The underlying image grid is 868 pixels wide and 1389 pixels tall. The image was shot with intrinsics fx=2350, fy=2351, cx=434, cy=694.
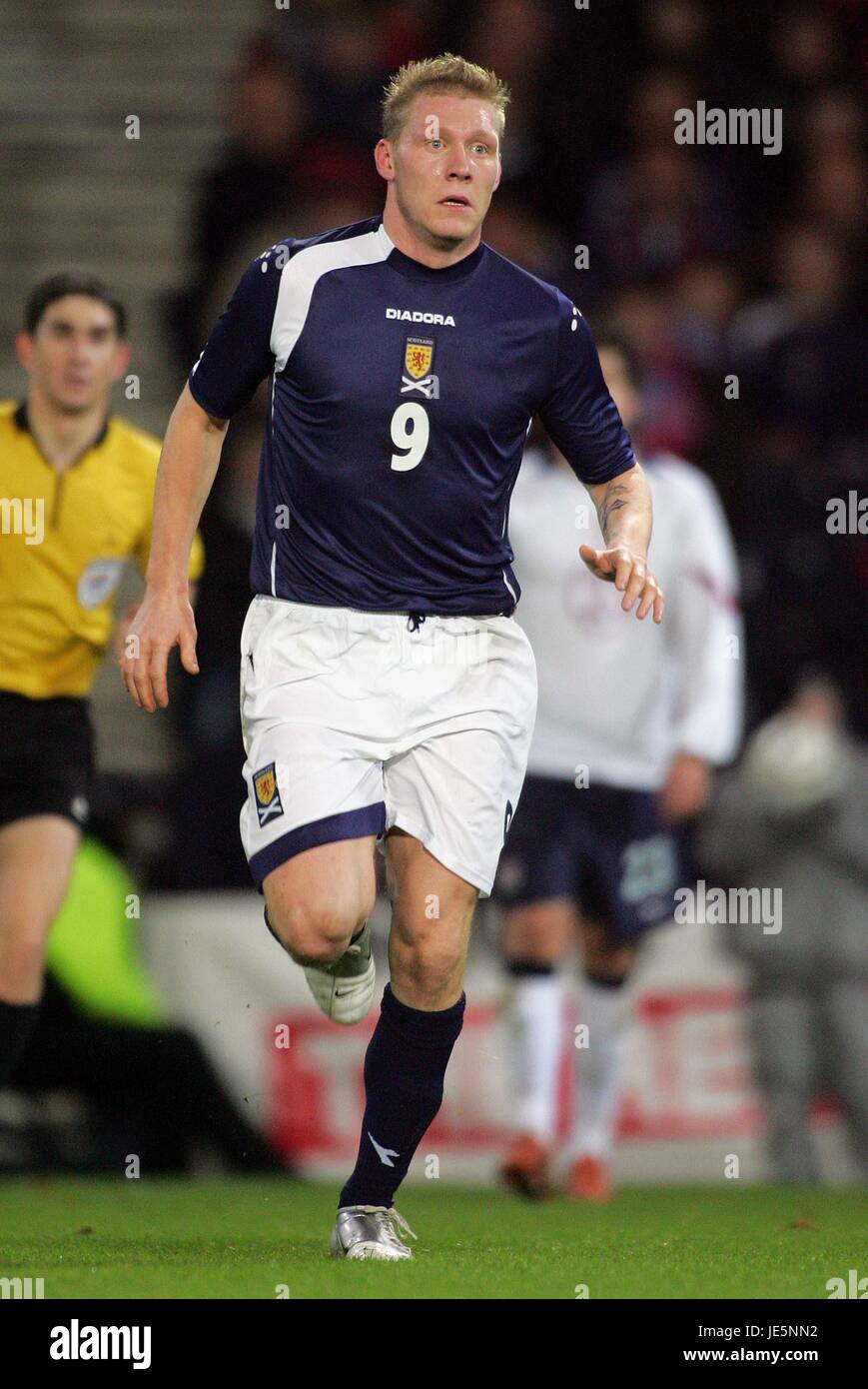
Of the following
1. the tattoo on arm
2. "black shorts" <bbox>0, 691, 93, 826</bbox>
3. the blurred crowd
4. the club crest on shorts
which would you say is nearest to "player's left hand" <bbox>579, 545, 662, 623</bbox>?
the tattoo on arm

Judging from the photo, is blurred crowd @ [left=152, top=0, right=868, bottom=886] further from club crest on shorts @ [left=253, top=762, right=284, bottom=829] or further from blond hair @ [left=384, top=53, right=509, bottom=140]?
blond hair @ [left=384, top=53, right=509, bottom=140]

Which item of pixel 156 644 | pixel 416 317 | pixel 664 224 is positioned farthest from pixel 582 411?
pixel 664 224

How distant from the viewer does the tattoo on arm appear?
5180 millimetres

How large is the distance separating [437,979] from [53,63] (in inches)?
317

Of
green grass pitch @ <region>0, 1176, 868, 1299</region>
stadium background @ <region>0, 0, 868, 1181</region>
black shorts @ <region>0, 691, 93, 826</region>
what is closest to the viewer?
green grass pitch @ <region>0, 1176, 868, 1299</region>

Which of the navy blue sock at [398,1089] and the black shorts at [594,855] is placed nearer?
the navy blue sock at [398,1089]

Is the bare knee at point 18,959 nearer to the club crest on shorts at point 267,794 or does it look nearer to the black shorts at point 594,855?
the club crest on shorts at point 267,794

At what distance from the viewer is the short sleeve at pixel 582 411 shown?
513 centimetres

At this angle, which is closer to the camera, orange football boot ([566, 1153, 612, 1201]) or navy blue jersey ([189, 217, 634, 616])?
navy blue jersey ([189, 217, 634, 616])

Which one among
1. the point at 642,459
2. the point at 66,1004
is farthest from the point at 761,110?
the point at 66,1004

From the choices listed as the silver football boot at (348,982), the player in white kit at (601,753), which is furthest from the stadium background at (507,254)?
the silver football boot at (348,982)

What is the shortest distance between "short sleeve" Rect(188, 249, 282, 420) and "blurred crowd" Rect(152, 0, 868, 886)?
387 centimetres

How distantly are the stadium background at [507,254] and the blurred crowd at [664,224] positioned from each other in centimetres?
1

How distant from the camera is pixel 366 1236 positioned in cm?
491
